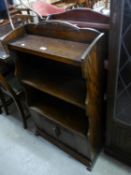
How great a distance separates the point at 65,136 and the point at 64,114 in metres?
0.18

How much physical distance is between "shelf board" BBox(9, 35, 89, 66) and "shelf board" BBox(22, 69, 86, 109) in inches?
11.3

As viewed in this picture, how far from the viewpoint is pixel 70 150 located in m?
1.50

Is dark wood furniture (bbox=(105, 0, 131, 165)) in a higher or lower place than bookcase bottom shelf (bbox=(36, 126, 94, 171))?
higher

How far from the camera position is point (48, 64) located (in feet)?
4.76

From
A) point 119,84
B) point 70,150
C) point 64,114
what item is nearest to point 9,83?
point 64,114

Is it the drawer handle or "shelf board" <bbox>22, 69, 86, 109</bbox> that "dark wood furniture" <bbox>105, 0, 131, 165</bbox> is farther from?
the drawer handle

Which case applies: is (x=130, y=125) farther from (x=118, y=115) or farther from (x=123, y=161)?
(x=123, y=161)

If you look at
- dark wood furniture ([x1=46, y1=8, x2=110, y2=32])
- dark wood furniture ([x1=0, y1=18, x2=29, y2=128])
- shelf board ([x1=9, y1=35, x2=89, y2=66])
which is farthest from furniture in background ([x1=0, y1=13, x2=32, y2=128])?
dark wood furniture ([x1=46, y1=8, x2=110, y2=32])

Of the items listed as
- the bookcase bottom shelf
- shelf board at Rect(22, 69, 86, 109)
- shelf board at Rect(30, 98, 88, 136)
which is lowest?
the bookcase bottom shelf

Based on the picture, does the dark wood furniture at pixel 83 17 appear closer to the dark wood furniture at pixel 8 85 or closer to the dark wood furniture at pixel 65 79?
the dark wood furniture at pixel 65 79

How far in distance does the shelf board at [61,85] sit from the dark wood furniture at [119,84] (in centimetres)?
20

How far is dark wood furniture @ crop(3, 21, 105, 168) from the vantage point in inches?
37.8

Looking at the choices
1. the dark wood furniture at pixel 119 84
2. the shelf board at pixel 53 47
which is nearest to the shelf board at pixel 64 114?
the dark wood furniture at pixel 119 84

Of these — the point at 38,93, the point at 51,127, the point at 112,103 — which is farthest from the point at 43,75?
the point at 112,103
